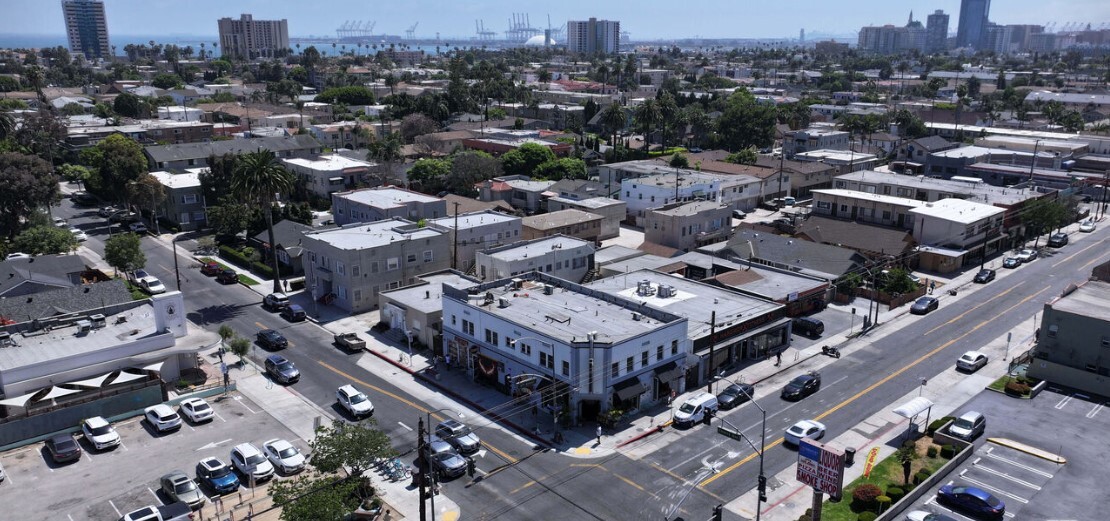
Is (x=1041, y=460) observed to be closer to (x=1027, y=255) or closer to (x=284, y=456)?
(x=284, y=456)

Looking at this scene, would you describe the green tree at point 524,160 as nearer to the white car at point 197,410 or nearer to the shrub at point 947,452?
the white car at point 197,410

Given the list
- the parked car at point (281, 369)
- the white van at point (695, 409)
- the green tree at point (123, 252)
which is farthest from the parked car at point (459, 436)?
the green tree at point (123, 252)

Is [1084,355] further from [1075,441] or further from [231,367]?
[231,367]

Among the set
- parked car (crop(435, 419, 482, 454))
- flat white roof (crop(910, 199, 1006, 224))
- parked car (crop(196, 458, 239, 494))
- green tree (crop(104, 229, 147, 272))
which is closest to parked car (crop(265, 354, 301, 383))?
parked car (crop(196, 458, 239, 494))

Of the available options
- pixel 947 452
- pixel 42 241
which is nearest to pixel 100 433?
pixel 42 241

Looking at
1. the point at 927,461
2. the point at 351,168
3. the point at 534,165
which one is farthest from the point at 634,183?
the point at 927,461

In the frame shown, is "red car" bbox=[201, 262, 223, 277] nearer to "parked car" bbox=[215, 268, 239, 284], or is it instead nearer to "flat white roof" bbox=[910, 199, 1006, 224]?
"parked car" bbox=[215, 268, 239, 284]
